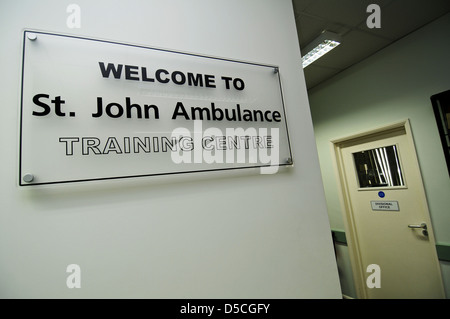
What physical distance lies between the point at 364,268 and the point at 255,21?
3072mm

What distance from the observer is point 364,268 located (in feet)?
8.87

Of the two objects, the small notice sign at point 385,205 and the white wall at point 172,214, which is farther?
the small notice sign at point 385,205

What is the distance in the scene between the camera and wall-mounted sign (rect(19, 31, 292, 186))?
0.67 m

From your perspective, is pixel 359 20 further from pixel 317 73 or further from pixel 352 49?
pixel 317 73

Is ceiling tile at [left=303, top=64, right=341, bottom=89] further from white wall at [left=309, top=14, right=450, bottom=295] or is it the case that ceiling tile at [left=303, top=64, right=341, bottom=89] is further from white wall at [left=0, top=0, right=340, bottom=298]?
white wall at [left=0, top=0, right=340, bottom=298]

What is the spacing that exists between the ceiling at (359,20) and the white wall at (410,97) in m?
0.15

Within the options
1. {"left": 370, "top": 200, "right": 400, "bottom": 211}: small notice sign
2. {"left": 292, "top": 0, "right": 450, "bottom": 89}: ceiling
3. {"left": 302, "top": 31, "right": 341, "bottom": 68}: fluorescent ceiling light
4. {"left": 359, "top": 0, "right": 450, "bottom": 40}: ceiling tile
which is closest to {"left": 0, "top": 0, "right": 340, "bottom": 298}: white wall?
{"left": 292, "top": 0, "right": 450, "bottom": 89}: ceiling

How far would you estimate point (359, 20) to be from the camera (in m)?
1.83

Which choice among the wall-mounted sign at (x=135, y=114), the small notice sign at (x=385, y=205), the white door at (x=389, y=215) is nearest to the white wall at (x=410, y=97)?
the white door at (x=389, y=215)

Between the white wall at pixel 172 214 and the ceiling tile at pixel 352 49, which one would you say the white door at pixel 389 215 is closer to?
the ceiling tile at pixel 352 49

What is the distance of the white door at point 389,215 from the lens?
2152 millimetres

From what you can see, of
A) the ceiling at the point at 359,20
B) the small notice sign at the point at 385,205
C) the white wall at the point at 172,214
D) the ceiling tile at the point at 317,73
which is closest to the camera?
the white wall at the point at 172,214

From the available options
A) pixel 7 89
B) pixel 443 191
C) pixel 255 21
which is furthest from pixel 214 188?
pixel 443 191
